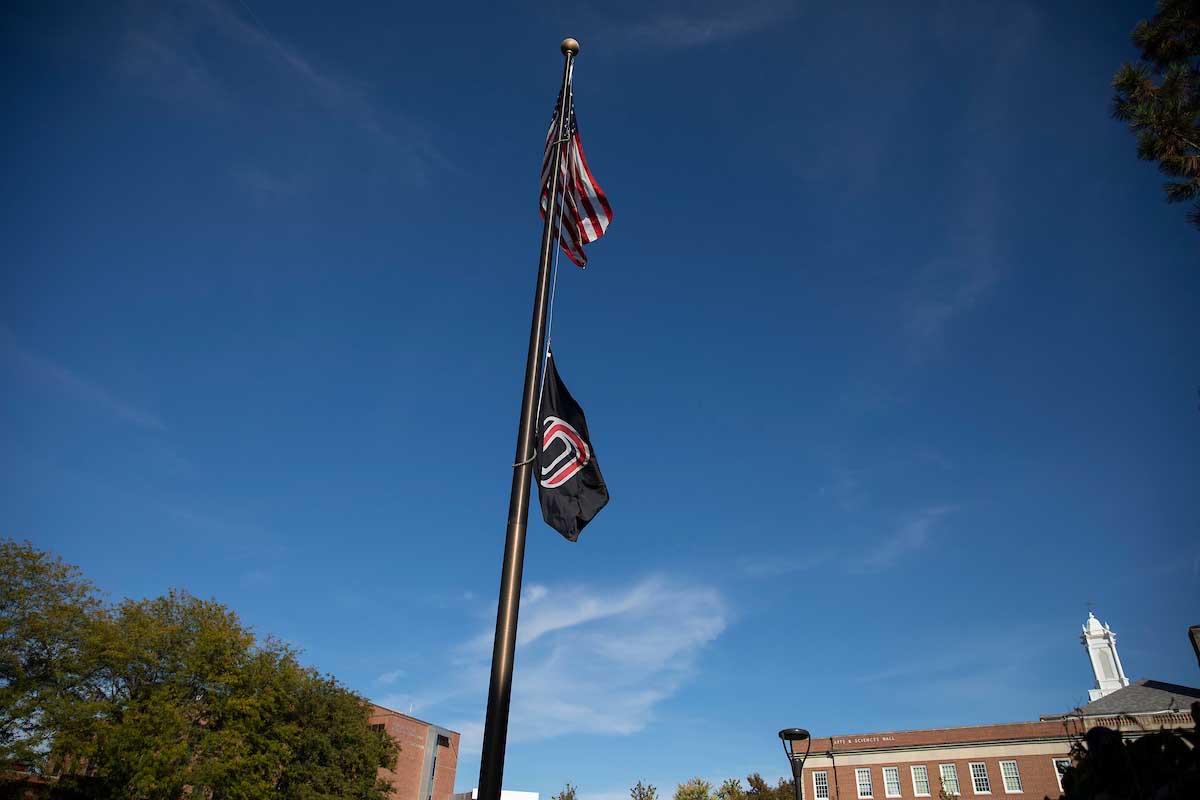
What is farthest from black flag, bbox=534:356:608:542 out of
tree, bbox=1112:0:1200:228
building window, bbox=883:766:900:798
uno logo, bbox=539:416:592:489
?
building window, bbox=883:766:900:798

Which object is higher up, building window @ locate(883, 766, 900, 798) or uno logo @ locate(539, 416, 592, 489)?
building window @ locate(883, 766, 900, 798)

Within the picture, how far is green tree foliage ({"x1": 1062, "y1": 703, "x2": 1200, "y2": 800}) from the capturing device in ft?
9.64

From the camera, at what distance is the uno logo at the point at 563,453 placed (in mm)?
8398

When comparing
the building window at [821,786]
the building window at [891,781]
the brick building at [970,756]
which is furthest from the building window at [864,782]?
the building window at [821,786]

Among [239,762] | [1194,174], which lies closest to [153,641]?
[239,762]

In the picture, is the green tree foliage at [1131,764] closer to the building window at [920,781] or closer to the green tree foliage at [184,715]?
the green tree foliage at [184,715]

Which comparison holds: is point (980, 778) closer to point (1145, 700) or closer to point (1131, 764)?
point (1145, 700)

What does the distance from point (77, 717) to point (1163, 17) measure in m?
50.0

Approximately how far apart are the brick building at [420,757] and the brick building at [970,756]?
36.6m

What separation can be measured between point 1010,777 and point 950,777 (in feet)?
14.2

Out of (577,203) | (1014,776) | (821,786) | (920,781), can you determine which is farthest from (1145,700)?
(577,203)

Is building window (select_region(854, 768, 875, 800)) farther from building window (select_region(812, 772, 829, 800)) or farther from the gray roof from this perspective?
the gray roof

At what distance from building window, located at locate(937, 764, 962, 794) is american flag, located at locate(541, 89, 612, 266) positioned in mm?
62577

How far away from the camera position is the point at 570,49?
1015 centimetres
